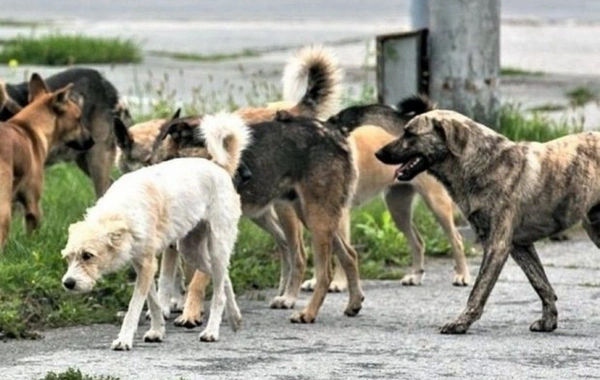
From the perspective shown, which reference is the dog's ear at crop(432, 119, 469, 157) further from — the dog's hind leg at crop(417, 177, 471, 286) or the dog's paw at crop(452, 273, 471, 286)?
the dog's hind leg at crop(417, 177, 471, 286)

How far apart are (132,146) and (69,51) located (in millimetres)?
8730

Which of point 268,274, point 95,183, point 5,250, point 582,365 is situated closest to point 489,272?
point 582,365

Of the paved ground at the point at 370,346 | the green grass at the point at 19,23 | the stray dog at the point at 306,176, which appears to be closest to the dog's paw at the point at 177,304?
the paved ground at the point at 370,346

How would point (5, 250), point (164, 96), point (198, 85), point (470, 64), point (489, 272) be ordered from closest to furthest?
point (489, 272)
point (5, 250)
point (470, 64)
point (164, 96)
point (198, 85)

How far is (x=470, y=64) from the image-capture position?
44.2 ft

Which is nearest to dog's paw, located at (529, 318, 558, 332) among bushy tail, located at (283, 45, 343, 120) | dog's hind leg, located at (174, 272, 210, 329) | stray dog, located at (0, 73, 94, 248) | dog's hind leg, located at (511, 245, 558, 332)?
dog's hind leg, located at (511, 245, 558, 332)

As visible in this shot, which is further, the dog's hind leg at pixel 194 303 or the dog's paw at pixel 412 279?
the dog's paw at pixel 412 279

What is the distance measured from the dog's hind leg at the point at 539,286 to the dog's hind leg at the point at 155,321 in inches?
79.0

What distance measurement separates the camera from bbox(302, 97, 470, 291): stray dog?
11039mm

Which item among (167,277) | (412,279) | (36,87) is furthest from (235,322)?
(36,87)

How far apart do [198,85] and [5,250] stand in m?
7.41

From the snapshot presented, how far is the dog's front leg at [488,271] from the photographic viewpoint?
957cm

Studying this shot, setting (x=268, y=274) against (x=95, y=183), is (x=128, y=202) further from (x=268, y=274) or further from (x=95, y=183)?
(x=95, y=183)

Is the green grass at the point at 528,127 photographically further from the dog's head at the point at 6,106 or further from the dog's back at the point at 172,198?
the dog's back at the point at 172,198
